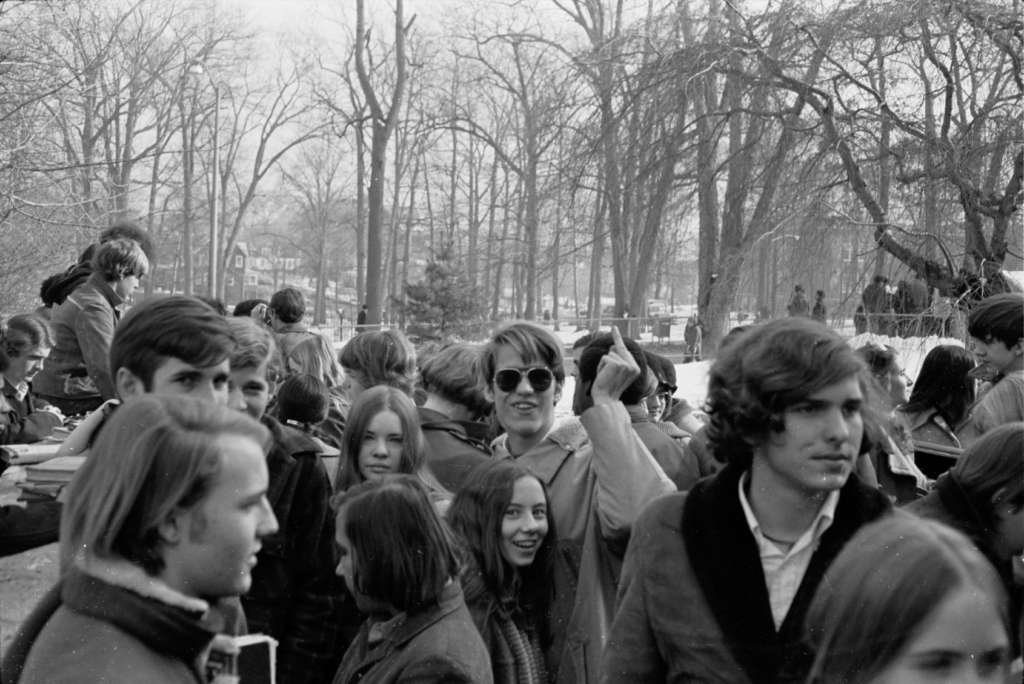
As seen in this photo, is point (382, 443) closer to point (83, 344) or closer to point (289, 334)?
point (83, 344)

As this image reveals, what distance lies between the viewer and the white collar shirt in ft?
4.20

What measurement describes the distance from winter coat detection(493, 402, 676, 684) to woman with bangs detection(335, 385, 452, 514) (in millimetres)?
282

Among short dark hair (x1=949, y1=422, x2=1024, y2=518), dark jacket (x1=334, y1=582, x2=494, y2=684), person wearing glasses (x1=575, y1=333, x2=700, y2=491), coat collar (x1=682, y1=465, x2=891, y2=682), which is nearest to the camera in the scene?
coat collar (x1=682, y1=465, x2=891, y2=682)

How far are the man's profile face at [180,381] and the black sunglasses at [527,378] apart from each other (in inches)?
48.8

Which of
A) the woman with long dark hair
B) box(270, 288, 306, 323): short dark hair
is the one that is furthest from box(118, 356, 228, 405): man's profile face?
box(270, 288, 306, 323): short dark hair

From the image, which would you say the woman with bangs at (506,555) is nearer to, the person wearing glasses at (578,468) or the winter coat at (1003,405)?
the person wearing glasses at (578,468)

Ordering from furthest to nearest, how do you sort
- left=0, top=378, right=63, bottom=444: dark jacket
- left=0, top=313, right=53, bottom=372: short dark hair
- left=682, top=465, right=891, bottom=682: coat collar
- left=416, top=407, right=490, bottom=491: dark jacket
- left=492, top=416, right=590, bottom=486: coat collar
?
1. left=0, top=313, right=53, bottom=372: short dark hair
2. left=0, top=378, right=63, bottom=444: dark jacket
3. left=416, top=407, right=490, bottom=491: dark jacket
4. left=492, top=416, right=590, bottom=486: coat collar
5. left=682, top=465, right=891, bottom=682: coat collar

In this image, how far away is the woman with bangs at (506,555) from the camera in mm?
2383

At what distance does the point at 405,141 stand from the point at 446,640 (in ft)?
112

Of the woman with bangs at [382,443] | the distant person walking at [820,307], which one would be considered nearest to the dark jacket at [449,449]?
the woman with bangs at [382,443]

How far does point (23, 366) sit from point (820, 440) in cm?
381

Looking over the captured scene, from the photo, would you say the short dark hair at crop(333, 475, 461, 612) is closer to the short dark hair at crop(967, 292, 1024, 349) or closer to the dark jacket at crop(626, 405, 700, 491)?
the dark jacket at crop(626, 405, 700, 491)

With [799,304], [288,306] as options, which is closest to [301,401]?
[288,306]

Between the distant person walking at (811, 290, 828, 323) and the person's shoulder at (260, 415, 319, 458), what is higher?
the distant person walking at (811, 290, 828, 323)
